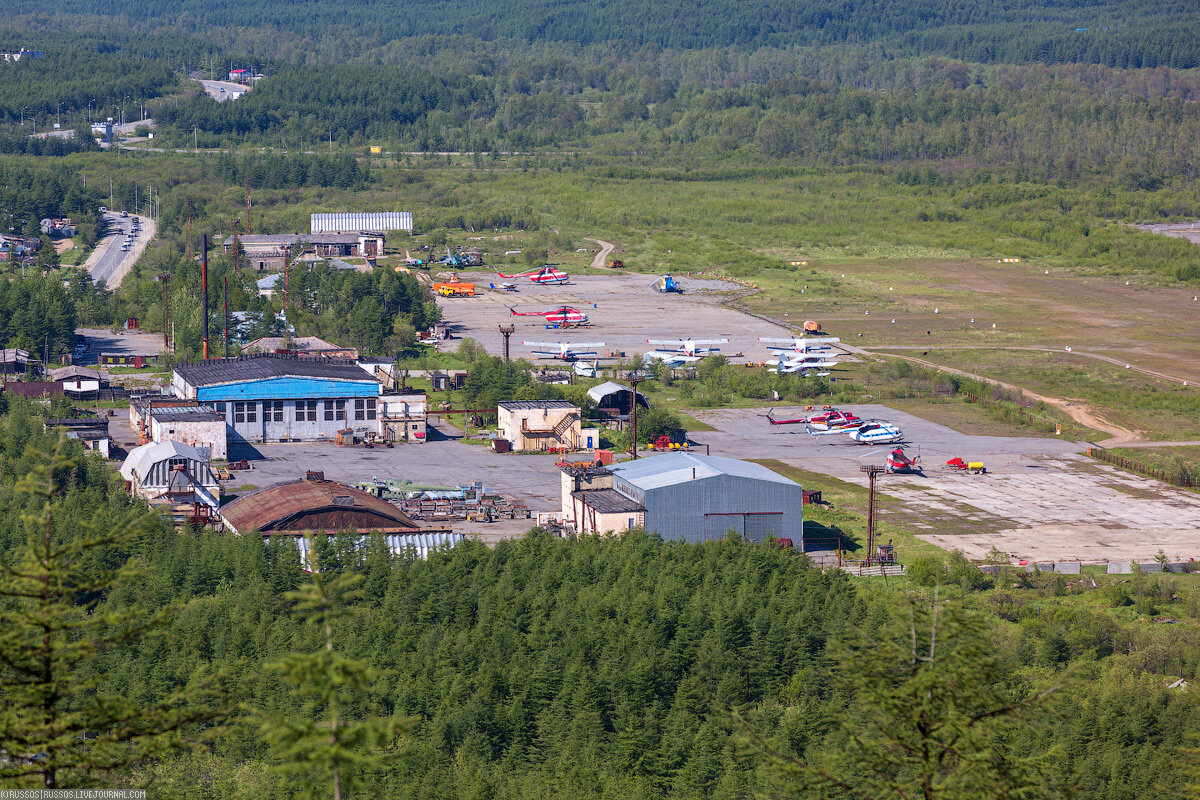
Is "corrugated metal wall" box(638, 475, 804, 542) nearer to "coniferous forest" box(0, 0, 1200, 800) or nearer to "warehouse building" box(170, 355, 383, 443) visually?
"coniferous forest" box(0, 0, 1200, 800)

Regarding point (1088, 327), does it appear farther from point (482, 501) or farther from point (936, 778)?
point (936, 778)

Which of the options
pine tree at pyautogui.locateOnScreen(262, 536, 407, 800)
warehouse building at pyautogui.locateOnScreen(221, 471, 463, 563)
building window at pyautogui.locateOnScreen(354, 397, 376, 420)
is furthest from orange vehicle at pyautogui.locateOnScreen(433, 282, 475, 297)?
pine tree at pyautogui.locateOnScreen(262, 536, 407, 800)

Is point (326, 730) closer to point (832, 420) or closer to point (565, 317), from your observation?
point (832, 420)

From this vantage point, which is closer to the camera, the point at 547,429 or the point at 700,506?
the point at 700,506

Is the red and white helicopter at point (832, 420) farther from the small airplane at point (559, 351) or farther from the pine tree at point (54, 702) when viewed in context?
the pine tree at point (54, 702)

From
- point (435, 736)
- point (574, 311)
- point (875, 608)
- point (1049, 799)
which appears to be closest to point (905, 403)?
point (574, 311)

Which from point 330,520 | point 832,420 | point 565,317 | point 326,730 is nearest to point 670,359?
point 565,317

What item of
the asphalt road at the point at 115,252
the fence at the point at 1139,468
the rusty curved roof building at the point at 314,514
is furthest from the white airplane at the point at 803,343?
the asphalt road at the point at 115,252
